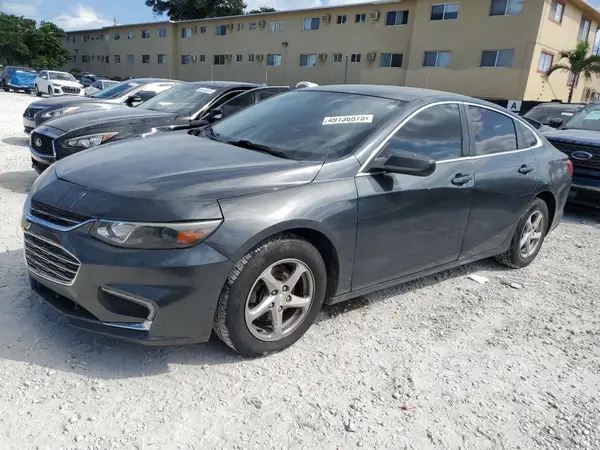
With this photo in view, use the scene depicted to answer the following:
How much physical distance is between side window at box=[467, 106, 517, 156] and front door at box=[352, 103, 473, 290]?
0.20m

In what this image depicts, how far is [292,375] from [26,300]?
189 cm

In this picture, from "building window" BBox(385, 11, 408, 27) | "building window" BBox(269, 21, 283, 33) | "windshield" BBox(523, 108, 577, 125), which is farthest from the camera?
"building window" BBox(269, 21, 283, 33)

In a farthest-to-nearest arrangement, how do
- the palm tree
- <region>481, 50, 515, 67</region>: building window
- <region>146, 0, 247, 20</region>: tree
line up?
<region>146, 0, 247, 20</region>: tree, the palm tree, <region>481, 50, 515, 67</region>: building window

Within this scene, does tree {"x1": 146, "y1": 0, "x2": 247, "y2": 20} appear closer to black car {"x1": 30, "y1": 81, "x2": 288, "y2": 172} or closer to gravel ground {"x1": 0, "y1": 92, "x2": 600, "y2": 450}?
black car {"x1": 30, "y1": 81, "x2": 288, "y2": 172}

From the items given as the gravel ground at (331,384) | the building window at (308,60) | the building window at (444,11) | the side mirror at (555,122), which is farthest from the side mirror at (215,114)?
the building window at (308,60)

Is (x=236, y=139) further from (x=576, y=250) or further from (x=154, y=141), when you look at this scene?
(x=576, y=250)

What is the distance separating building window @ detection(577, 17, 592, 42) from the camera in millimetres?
29750

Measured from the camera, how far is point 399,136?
3.32m

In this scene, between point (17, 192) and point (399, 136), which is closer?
point (399, 136)

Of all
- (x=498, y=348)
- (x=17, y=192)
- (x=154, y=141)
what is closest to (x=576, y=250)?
(x=498, y=348)

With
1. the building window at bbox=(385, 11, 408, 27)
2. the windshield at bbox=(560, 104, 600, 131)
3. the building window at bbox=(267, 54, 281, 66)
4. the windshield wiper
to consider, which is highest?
the building window at bbox=(385, 11, 408, 27)

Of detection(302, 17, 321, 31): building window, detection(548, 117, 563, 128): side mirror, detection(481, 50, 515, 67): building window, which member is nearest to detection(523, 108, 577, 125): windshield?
detection(548, 117, 563, 128): side mirror

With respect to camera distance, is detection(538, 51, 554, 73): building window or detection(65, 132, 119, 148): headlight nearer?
detection(65, 132, 119, 148): headlight

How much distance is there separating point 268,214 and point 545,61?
29.1 metres
